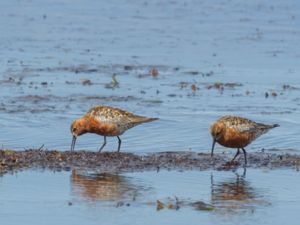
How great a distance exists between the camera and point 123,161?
13.4 m

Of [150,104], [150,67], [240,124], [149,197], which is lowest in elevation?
[149,197]

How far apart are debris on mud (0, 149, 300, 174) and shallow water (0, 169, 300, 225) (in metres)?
0.27

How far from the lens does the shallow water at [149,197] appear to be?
10727 mm

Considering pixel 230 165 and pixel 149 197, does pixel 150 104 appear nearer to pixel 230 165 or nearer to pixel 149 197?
pixel 230 165

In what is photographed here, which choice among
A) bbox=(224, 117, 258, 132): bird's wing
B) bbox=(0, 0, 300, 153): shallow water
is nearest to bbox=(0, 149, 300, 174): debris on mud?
bbox=(224, 117, 258, 132): bird's wing

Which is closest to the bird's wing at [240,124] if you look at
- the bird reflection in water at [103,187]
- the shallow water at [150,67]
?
the shallow water at [150,67]

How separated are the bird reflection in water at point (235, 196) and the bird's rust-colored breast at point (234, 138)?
1.09 meters

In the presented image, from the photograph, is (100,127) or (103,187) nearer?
(103,187)

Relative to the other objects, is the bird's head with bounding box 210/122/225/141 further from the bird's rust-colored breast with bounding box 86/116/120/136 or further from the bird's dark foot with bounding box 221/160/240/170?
the bird's rust-colored breast with bounding box 86/116/120/136

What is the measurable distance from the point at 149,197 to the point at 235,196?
95 centimetres

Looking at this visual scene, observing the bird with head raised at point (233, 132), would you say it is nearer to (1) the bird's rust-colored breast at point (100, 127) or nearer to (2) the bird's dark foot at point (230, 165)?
(2) the bird's dark foot at point (230, 165)

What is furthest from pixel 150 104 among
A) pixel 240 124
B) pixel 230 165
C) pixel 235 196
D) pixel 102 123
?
pixel 235 196

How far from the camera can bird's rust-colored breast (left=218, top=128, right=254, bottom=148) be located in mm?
13852

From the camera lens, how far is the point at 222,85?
2022 centimetres
